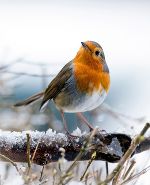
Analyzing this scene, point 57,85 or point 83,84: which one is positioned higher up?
point 83,84

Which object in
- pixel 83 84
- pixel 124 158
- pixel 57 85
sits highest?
pixel 124 158

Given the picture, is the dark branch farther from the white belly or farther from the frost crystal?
the white belly

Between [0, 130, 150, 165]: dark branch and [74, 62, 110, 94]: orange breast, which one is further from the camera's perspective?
[74, 62, 110, 94]: orange breast

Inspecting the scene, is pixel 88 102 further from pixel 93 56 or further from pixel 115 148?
pixel 115 148

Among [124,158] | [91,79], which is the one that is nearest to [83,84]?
[91,79]

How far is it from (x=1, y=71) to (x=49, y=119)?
3.41ft

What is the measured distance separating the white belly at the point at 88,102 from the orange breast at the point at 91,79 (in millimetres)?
29

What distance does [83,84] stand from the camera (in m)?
3.10

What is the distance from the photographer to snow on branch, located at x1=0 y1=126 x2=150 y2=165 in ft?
6.43

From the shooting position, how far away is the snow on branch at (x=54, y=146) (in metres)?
1.96

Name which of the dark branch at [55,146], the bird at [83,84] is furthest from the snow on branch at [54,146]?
the bird at [83,84]

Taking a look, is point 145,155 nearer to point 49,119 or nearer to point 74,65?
point 74,65

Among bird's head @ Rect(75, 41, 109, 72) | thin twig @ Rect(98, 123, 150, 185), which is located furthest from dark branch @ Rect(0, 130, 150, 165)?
bird's head @ Rect(75, 41, 109, 72)

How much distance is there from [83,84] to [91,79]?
2.8 inches
